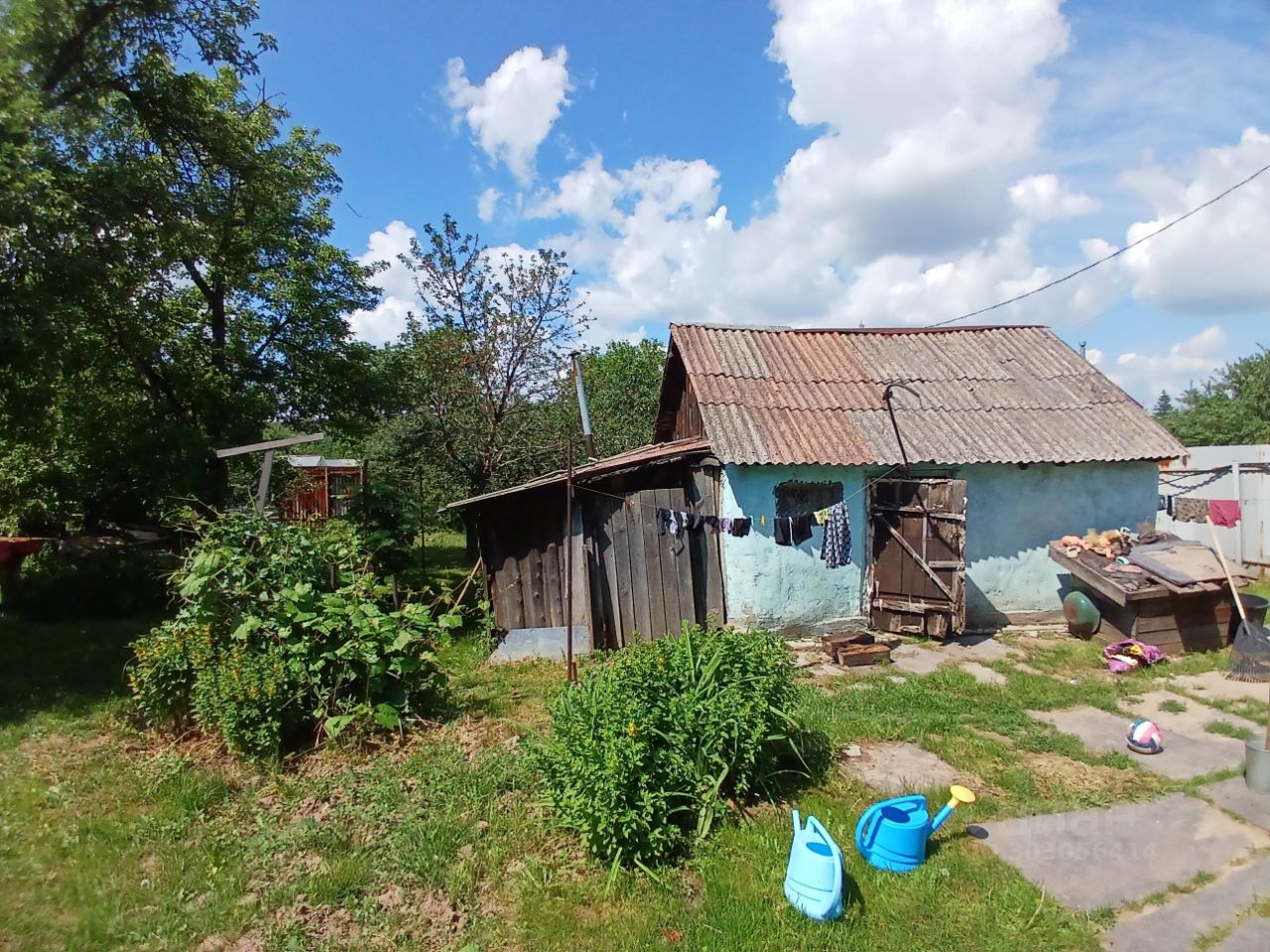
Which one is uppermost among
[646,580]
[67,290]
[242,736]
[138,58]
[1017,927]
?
[138,58]

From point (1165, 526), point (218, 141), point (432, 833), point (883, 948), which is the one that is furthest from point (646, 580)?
point (1165, 526)

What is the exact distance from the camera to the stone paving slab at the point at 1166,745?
17.2 ft

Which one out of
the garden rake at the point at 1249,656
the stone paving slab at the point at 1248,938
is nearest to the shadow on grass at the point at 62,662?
the stone paving slab at the point at 1248,938

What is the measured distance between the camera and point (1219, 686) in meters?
7.04

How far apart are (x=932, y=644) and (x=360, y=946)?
7228 millimetres

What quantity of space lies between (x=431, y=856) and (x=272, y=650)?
82.0 inches

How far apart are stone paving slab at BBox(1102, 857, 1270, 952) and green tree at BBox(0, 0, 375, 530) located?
930cm

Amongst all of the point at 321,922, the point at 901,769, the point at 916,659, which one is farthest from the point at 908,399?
the point at 321,922

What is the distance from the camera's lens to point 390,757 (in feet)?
16.7

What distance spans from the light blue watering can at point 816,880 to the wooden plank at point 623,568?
4.51 metres

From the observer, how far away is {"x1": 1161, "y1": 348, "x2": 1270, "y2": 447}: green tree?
25.4m

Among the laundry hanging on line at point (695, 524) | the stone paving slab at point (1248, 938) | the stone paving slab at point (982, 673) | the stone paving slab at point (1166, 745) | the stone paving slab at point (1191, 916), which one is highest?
the laundry hanging on line at point (695, 524)

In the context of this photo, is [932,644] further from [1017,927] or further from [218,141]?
[218,141]

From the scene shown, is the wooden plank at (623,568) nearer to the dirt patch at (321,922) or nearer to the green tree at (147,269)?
the dirt patch at (321,922)
